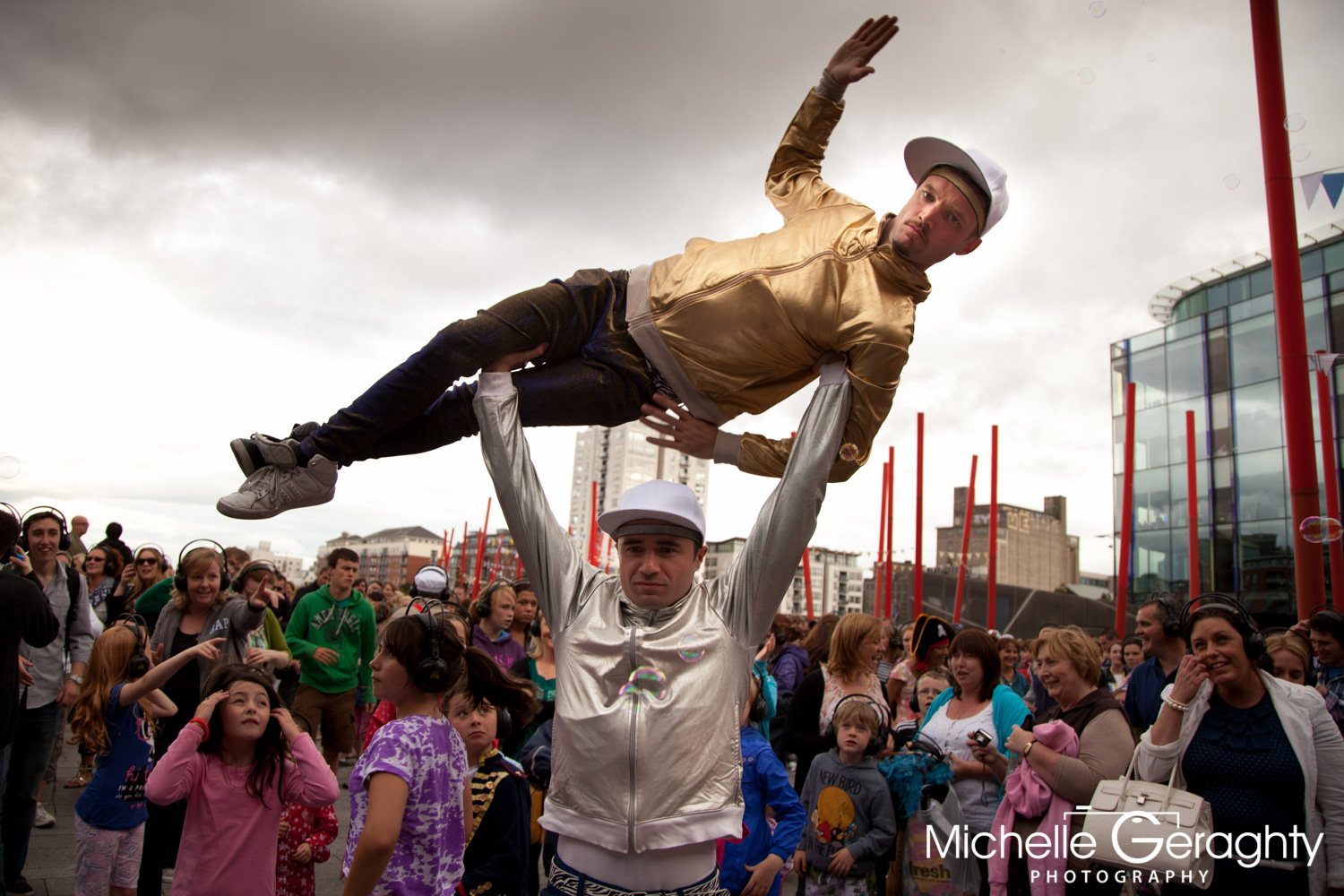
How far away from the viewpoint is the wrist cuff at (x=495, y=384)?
9.55ft

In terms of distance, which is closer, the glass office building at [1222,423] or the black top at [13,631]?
the black top at [13,631]

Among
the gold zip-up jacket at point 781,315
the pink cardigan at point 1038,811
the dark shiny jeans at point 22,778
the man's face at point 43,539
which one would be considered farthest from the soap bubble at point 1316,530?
the man's face at point 43,539

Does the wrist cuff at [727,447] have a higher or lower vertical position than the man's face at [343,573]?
higher

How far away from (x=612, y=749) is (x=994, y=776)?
3.29 meters

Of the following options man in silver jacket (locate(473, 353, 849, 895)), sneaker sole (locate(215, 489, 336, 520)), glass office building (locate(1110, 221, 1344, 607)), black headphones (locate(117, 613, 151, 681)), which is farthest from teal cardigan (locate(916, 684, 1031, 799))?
glass office building (locate(1110, 221, 1344, 607))

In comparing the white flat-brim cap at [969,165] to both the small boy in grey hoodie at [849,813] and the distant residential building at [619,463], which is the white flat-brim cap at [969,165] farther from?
the distant residential building at [619,463]

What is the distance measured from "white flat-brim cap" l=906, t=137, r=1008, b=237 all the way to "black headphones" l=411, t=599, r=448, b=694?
2.43m

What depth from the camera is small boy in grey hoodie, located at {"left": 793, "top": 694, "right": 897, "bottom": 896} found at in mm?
4430

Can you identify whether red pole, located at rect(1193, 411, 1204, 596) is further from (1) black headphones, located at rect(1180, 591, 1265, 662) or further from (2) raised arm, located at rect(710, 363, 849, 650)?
(2) raised arm, located at rect(710, 363, 849, 650)

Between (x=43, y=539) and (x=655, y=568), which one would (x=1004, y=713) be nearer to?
(x=655, y=568)

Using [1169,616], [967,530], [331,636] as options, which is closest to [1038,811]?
[1169,616]

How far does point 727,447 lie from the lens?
10.6ft

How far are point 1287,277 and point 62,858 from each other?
30.5 feet

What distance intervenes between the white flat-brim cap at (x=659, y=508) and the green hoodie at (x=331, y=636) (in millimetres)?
5119
